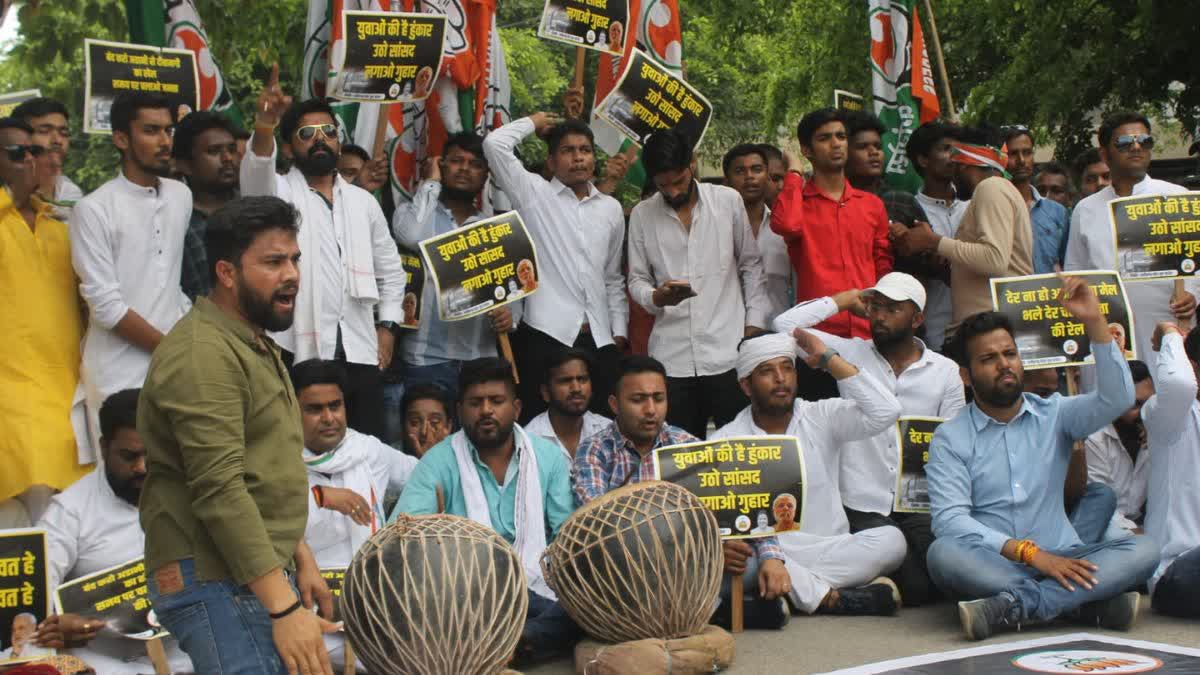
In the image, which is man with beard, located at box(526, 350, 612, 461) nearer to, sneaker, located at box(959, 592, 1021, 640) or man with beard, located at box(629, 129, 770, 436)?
man with beard, located at box(629, 129, 770, 436)

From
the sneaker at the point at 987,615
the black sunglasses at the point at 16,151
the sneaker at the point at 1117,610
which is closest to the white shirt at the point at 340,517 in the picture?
the black sunglasses at the point at 16,151

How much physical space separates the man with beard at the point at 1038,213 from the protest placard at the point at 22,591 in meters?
5.94

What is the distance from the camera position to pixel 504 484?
693 cm

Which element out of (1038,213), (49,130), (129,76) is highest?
(129,76)

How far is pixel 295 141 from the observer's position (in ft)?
25.2

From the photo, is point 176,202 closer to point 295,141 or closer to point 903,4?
point 295,141

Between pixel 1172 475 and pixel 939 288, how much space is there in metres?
2.03

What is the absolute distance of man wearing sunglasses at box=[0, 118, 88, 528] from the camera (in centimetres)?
650

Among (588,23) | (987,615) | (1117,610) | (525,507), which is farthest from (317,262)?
(1117,610)

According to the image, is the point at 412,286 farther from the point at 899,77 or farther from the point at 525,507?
the point at 899,77

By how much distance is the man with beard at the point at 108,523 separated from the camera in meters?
6.15

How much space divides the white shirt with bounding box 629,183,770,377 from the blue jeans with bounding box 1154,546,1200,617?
2.58 meters

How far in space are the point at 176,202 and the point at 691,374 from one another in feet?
9.80

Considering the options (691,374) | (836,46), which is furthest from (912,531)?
(836,46)
